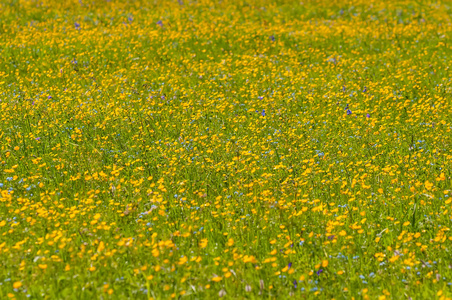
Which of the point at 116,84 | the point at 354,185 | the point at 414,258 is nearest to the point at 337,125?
the point at 354,185

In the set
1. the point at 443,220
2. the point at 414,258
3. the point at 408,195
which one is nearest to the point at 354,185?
the point at 408,195

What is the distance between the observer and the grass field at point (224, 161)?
12.6 ft

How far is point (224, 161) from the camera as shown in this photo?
243 inches

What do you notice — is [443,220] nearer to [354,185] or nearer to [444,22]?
[354,185]

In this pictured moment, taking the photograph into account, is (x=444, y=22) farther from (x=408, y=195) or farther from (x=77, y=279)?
(x=77, y=279)

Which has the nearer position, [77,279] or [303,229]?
[77,279]

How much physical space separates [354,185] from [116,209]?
2670mm

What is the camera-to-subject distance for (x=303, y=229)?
4285mm

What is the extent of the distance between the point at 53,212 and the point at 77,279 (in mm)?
1081

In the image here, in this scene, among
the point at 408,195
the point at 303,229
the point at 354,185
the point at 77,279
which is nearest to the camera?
the point at 77,279

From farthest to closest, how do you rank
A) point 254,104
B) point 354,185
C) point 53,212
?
point 254,104, point 354,185, point 53,212

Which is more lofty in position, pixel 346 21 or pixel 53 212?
pixel 53 212

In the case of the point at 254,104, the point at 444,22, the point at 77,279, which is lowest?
the point at 444,22

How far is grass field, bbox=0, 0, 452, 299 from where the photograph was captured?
12.6ft
